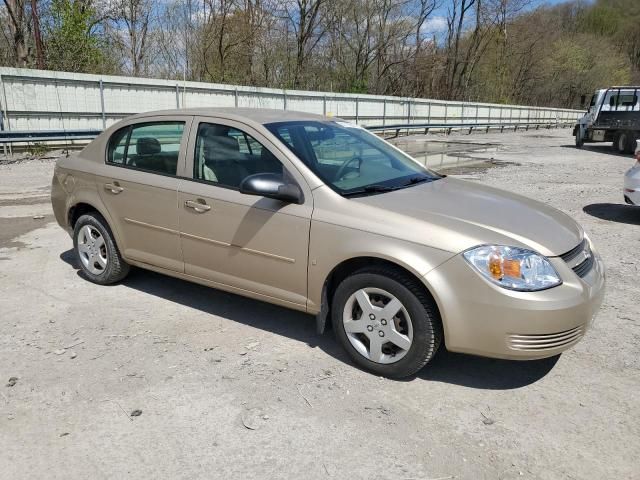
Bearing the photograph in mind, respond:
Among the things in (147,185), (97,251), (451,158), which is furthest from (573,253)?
(451,158)

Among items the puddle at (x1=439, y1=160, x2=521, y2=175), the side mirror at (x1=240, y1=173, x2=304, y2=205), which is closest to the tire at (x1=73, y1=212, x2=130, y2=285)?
the side mirror at (x1=240, y1=173, x2=304, y2=205)

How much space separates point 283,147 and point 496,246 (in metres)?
1.56

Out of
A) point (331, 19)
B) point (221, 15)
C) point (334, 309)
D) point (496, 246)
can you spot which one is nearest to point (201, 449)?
point (334, 309)

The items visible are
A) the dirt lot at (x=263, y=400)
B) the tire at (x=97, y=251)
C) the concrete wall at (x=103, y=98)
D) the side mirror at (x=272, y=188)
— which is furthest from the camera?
the concrete wall at (x=103, y=98)

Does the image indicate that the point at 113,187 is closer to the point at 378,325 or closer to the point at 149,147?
the point at 149,147

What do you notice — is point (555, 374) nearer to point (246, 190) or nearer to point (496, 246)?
point (496, 246)

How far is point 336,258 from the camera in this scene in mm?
3324

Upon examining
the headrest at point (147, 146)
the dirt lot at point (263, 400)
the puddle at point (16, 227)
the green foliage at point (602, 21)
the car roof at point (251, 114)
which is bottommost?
the dirt lot at point (263, 400)

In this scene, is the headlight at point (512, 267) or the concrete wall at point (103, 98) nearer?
the headlight at point (512, 267)

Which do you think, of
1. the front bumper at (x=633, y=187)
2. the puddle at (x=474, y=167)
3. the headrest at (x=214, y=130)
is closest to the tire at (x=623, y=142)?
the puddle at (x=474, y=167)

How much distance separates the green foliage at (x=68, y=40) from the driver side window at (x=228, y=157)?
815 inches

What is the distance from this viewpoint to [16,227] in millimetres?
7043

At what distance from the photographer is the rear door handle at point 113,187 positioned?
4.45 meters

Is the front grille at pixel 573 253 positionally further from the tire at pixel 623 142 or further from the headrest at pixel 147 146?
the tire at pixel 623 142
